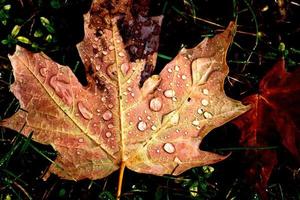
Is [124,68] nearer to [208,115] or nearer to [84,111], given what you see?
[84,111]

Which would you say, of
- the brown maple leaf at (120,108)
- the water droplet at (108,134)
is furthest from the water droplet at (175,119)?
the water droplet at (108,134)

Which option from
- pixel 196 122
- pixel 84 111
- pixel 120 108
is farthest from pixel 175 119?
pixel 84 111

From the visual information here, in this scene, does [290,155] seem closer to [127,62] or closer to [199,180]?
[199,180]

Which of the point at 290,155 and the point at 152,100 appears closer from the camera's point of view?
the point at 152,100

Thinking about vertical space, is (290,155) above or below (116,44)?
below

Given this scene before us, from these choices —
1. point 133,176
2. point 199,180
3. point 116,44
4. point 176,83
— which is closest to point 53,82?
point 116,44

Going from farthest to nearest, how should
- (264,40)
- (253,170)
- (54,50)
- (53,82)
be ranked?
(264,40) < (54,50) < (253,170) < (53,82)

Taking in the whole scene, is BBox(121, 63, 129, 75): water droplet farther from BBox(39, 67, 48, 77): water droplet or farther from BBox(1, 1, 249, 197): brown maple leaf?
BBox(39, 67, 48, 77): water droplet
